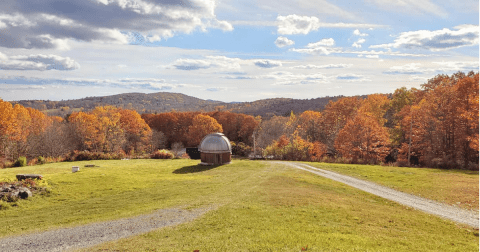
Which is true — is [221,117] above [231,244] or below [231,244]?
above

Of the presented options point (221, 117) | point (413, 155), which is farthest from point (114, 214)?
point (221, 117)

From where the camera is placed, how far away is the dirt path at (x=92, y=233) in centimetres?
1333

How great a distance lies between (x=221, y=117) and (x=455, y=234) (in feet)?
331

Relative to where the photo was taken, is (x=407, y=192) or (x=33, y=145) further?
(x=33, y=145)

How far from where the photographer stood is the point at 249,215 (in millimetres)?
17000

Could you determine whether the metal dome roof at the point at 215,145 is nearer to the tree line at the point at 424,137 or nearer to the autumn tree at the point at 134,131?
the tree line at the point at 424,137

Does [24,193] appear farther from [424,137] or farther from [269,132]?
[269,132]

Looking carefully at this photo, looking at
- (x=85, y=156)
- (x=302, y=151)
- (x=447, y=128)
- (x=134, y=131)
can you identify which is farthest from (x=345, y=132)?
(x=134, y=131)

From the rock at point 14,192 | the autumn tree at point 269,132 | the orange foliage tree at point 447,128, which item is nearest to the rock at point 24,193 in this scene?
the rock at point 14,192

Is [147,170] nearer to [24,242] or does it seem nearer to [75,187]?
[75,187]

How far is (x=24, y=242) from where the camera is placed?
13.8 metres

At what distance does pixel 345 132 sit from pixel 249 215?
42286mm

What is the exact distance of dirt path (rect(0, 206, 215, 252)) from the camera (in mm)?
13328

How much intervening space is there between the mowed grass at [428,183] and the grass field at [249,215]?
19.7ft
